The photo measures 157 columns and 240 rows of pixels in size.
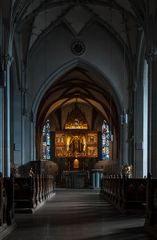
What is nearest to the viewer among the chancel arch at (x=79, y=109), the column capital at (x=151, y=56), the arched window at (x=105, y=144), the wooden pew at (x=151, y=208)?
the wooden pew at (x=151, y=208)

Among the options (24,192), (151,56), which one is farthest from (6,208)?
(151,56)

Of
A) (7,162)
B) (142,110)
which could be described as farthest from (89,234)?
(142,110)

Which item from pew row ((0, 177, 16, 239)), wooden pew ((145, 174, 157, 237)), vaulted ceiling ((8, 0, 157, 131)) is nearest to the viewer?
pew row ((0, 177, 16, 239))

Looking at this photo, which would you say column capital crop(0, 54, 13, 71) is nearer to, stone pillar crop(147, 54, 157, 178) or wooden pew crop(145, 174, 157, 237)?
stone pillar crop(147, 54, 157, 178)

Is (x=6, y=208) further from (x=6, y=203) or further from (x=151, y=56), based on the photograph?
(x=151, y=56)

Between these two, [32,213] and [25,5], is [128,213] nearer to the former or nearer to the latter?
[32,213]

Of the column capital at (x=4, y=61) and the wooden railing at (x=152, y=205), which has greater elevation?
the column capital at (x=4, y=61)

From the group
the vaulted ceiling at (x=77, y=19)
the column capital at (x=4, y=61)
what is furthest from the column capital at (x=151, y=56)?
the column capital at (x=4, y=61)

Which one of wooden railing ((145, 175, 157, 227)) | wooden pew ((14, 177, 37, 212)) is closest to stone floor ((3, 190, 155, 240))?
wooden railing ((145, 175, 157, 227))

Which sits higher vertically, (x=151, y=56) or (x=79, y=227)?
(x=151, y=56)

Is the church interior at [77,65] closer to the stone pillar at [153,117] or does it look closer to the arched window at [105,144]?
the stone pillar at [153,117]

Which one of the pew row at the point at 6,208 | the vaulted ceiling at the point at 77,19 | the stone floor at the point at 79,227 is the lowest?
the stone floor at the point at 79,227

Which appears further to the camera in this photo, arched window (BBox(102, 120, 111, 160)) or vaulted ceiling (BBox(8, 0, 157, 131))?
arched window (BBox(102, 120, 111, 160))

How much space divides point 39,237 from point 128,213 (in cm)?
566
